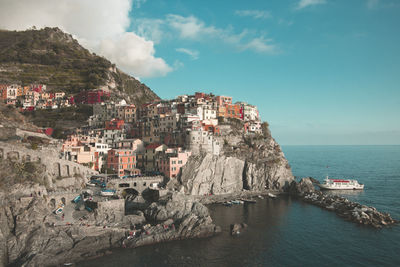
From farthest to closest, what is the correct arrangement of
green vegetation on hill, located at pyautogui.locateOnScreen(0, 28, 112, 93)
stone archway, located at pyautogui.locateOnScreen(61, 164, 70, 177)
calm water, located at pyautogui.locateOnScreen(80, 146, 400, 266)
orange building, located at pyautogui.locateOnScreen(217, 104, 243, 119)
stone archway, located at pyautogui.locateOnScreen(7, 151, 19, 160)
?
green vegetation on hill, located at pyautogui.locateOnScreen(0, 28, 112, 93) → orange building, located at pyautogui.locateOnScreen(217, 104, 243, 119) → stone archway, located at pyautogui.locateOnScreen(61, 164, 70, 177) → stone archway, located at pyautogui.locateOnScreen(7, 151, 19, 160) → calm water, located at pyautogui.locateOnScreen(80, 146, 400, 266)

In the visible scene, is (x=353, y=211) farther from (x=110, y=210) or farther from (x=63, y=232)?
(x=63, y=232)

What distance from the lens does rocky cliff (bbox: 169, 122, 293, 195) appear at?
232 feet

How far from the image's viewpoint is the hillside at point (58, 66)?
12344 cm

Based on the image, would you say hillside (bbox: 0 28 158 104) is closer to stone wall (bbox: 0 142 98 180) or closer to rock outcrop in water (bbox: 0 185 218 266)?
stone wall (bbox: 0 142 98 180)

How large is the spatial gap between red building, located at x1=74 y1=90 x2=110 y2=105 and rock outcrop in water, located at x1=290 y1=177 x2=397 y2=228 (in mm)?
77868

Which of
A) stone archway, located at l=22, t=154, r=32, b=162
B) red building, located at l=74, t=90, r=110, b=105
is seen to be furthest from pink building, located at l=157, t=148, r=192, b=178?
red building, located at l=74, t=90, r=110, b=105

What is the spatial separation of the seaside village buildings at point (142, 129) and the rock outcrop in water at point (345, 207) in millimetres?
26470

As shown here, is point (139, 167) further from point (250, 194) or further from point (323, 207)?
point (323, 207)

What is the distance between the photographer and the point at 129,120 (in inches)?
3868

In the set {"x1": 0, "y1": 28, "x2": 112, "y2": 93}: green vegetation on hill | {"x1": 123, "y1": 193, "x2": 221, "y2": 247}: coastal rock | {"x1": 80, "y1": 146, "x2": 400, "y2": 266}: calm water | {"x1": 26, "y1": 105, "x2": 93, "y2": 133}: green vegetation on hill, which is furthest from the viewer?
{"x1": 0, "y1": 28, "x2": 112, "y2": 93}: green vegetation on hill

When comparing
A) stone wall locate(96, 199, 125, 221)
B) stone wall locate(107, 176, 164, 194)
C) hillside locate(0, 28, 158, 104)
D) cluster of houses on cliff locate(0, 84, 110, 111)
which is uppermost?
hillside locate(0, 28, 158, 104)

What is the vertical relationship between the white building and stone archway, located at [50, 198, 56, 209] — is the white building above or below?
above

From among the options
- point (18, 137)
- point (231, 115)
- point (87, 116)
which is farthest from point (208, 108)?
point (18, 137)

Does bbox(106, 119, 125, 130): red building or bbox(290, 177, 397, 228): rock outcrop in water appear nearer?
bbox(290, 177, 397, 228): rock outcrop in water
